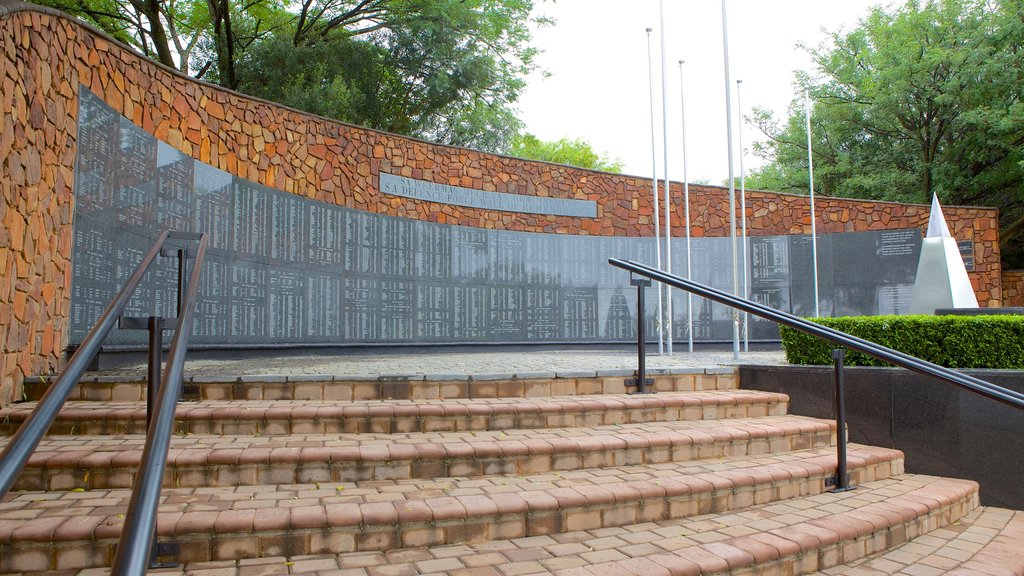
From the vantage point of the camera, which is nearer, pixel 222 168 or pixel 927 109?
pixel 222 168

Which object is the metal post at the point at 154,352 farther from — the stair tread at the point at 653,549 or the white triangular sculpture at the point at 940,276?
the white triangular sculpture at the point at 940,276

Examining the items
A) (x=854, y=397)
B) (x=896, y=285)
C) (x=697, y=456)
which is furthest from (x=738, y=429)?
(x=896, y=285)

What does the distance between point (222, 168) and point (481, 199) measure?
3672 mm

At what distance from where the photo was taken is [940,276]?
735 cm

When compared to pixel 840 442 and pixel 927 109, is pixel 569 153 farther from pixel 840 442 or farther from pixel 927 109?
pixel 840 442

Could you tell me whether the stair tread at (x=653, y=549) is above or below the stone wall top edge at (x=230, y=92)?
below

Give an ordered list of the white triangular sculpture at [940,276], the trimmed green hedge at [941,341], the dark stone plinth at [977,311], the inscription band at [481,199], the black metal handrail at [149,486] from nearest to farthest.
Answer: the black metal handrail at [149,486], the trimmed green hedge at [941,341], the dark stone plinth at [977,311], the white triangular sculpture at [940,276], the inscription band at [481,199]

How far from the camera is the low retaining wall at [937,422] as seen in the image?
3943 mm

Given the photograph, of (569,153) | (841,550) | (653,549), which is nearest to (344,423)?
(653,549)

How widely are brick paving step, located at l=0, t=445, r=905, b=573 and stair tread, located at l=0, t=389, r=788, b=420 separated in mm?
707

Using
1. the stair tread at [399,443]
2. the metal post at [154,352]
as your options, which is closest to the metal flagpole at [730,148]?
the stair tread at [399,443]

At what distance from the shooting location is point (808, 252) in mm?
10438

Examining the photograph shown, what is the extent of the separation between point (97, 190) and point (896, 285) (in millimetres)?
11156

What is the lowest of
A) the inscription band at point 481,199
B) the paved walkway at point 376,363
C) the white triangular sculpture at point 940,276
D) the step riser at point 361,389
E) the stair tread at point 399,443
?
the stair tread at point 399,443
